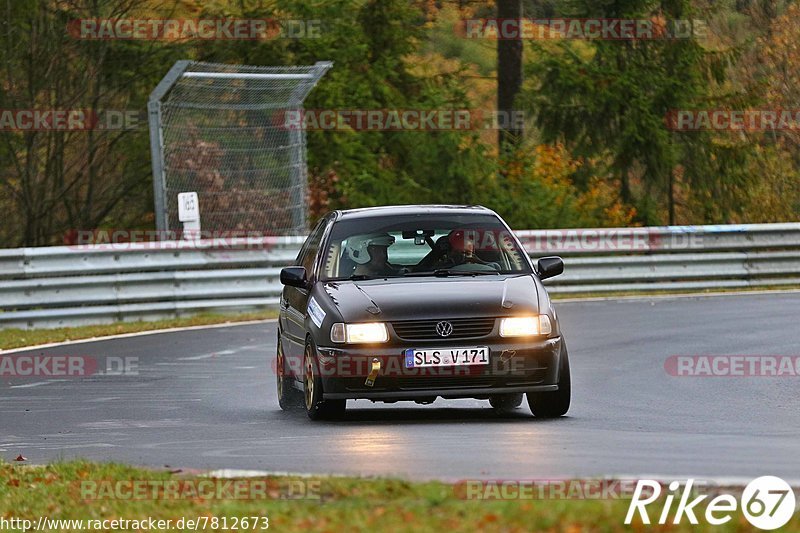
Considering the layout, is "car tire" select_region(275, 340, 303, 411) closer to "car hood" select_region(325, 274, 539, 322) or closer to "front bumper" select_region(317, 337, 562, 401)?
"car hood" select_region(325, 274, 539, 322)

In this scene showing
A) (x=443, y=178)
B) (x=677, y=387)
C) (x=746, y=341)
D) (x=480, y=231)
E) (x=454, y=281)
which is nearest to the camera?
(x=454, y=281)

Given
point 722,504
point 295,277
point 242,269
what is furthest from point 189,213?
point 722,504

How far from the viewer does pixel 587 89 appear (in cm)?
3912

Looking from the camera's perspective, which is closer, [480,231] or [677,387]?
[480,231]

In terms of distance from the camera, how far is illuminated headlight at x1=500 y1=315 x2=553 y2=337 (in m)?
11.8

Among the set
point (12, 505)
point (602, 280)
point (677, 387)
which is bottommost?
point (602, 280)

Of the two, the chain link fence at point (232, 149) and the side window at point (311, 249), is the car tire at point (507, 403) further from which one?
the chain link fence at point (232, 149)

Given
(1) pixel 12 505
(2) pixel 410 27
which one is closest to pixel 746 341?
(1) pixel 12 505

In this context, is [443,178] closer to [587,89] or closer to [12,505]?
[587,89]

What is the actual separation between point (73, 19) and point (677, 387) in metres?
17.2

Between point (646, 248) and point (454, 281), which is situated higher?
point (454, 281)

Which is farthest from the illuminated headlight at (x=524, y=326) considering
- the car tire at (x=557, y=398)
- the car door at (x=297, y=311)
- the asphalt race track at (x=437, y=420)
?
the car door at (x=297, y=311)

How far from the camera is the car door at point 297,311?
1294 cm

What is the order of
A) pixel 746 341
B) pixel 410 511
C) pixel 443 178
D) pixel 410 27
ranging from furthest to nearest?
pixel 410 27 → pixel 443 178 → pixel 746 341 → pixel 410 511
